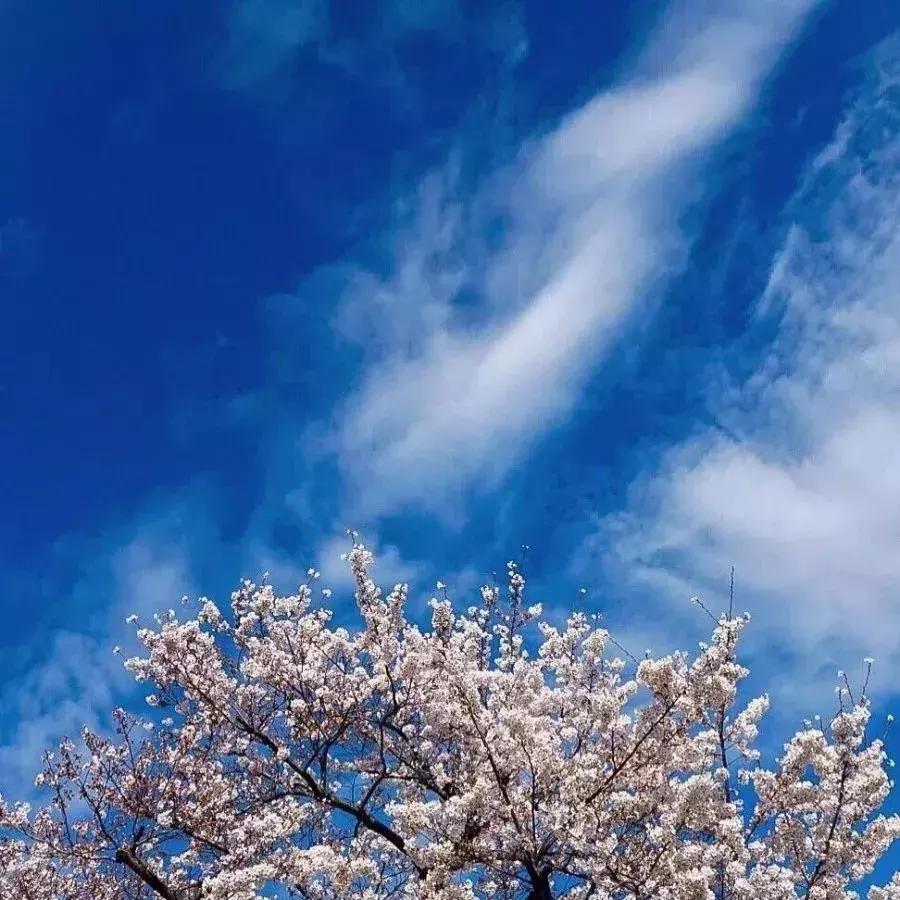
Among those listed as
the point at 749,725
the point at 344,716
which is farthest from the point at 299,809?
the point at 749,725

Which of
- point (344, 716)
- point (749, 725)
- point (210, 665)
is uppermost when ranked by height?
point (210, 665)

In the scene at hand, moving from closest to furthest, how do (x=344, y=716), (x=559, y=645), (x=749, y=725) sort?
(x=749, y=725) → (x=344, y=716) → (x=559, y=645)

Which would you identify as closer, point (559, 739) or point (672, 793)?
point (672, 793)

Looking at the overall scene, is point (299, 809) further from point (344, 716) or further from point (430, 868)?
point (430, 868)

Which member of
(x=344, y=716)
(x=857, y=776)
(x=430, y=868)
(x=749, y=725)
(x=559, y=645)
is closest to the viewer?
(x=430, y=868)

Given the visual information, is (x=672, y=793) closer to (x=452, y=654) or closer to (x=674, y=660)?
(x=674, y=660)

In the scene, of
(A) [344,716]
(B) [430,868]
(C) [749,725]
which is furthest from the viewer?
(A) [344,716]

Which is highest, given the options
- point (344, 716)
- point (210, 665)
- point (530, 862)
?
point (210, 665)

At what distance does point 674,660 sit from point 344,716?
6251 millimetres

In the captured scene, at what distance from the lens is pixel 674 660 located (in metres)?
11.5

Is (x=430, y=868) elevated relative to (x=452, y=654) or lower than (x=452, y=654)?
lower

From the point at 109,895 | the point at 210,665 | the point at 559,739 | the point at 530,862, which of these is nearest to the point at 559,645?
the point at 559,739

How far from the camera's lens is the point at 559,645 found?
16031 mm

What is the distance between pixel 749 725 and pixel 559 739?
3110 mm
